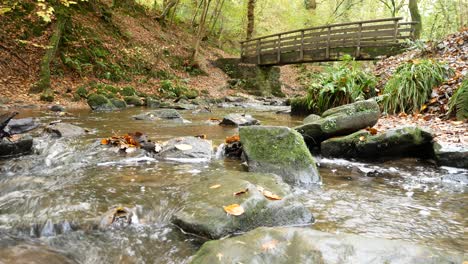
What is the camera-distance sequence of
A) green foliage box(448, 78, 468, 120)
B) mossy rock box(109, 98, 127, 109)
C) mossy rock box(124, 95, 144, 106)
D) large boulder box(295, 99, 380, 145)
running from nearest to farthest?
large boulder box(295, 99, 380, 145) → green foliage box(448, 78, 468, 120) → mossy rock box(109, 98, 127, 109) → mossy rock box(124, 95, 144, 106)

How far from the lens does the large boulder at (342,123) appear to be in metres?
5.00

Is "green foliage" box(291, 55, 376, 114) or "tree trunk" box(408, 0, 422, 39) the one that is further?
"tree trunk" box(408, 0, 422, 39)

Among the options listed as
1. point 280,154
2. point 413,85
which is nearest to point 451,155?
point 280,154

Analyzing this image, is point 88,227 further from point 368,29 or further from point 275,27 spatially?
point 275,27

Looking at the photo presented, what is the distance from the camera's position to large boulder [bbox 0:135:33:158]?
465 centimetres

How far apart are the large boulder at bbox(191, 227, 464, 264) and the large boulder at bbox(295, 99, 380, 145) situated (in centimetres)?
323

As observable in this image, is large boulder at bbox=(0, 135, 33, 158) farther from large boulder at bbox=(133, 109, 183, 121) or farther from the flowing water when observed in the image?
large boulder at bbox=(133, 109, 183, 121)

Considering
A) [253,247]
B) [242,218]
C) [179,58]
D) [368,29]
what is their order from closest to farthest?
[253,247] → [242,218] → [368,29] → [179,58]

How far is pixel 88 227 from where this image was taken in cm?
256

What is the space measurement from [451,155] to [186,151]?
3.32m

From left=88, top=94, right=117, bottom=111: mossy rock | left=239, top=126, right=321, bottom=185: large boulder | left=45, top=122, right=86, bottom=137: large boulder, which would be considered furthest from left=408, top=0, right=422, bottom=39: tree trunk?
left=45, top=122, right=86, bottom=137: large boulder

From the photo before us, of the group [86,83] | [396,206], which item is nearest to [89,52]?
[86,83]

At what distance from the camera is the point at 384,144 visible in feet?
14.8

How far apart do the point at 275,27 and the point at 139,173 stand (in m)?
24.7
